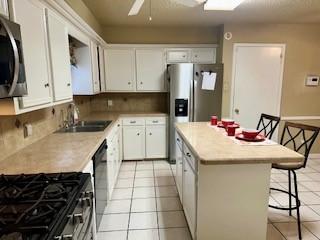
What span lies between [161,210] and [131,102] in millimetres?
2554

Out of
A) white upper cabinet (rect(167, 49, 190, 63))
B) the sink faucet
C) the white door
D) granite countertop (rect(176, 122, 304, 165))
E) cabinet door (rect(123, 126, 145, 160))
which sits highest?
white upper cabinet (rect(167, 49, 190, 63))

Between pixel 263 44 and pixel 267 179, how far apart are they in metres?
3.17

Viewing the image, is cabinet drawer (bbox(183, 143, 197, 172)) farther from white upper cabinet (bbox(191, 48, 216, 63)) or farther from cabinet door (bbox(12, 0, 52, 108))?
white upper cabinet (bbox(191, 48, 216, 63))

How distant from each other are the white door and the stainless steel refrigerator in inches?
19.2

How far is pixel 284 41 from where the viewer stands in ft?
13.8

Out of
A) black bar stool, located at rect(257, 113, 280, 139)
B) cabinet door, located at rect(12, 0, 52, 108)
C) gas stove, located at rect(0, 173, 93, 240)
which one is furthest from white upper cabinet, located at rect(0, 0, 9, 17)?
black bar stool, located at rect(257, 113, 280, 139)

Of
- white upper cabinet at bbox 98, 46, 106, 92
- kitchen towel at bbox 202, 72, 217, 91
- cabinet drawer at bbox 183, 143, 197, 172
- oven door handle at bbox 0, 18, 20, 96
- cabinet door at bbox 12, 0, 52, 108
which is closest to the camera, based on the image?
oven door handle at bbox 0, 18, 20, 96

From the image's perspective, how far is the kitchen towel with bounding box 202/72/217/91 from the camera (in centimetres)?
396

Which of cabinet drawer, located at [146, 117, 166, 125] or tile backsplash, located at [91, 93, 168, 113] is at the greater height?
tile backsplash, located at [91, 93, 168, 113]

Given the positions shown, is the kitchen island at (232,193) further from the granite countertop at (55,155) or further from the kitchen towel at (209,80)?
the kitchen towel at (209,80)

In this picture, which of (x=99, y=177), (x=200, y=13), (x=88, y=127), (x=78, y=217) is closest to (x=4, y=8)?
(x=78, y=217)

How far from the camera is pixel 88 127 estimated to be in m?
3.18

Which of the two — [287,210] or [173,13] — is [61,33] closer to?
[173,13]

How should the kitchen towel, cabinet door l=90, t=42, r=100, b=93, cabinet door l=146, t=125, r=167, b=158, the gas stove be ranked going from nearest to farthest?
the gas stove → cabinet door l=90, t=42, r=100, b=93 → the kitchen towel → cabinet door l=146, t=125, r=167, b=158
